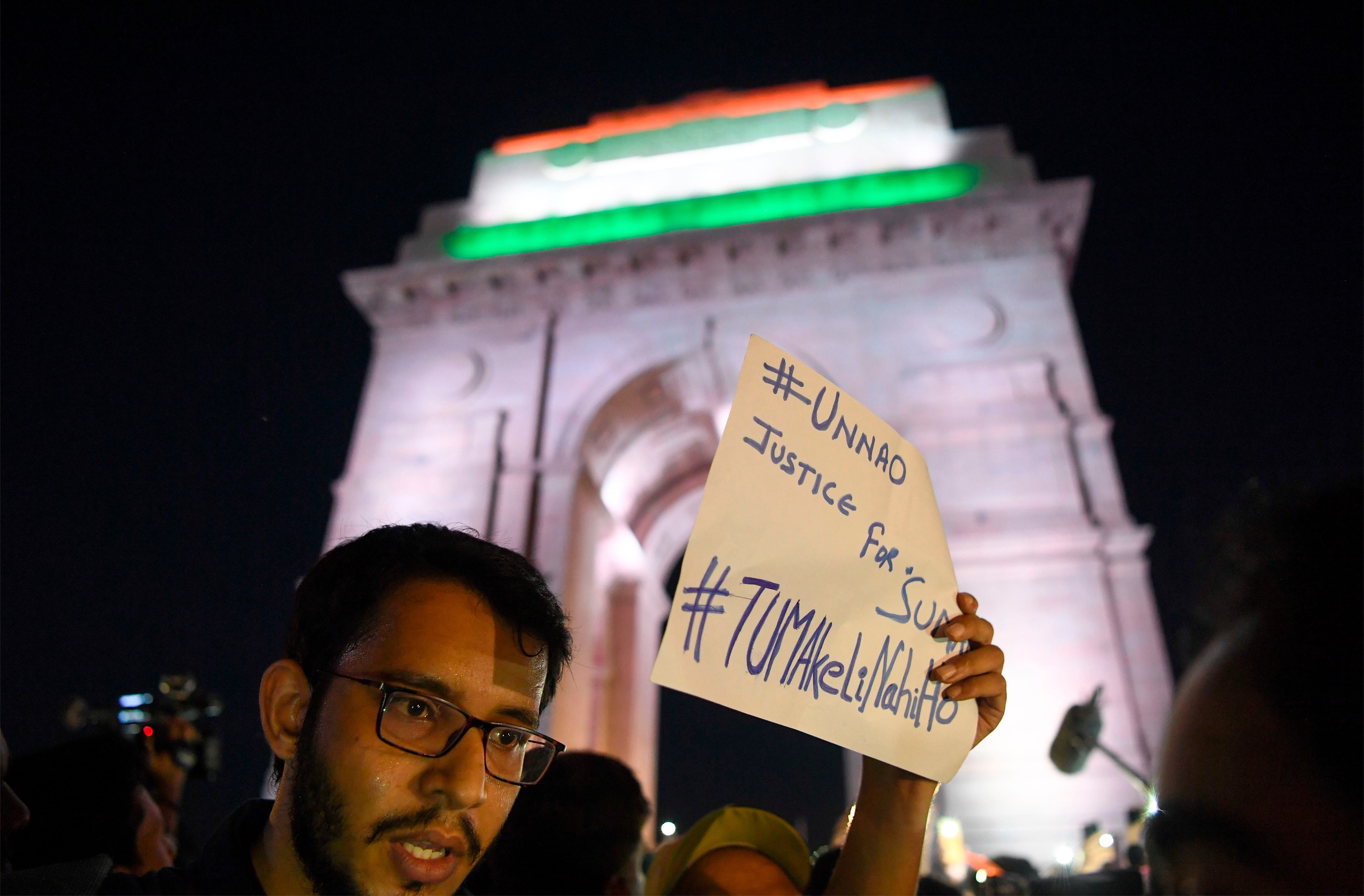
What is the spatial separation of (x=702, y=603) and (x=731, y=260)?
45.0 ft

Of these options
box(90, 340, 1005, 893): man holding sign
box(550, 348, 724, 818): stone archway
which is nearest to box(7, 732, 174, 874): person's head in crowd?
box(90, 340, 1005, 893): man holding sign

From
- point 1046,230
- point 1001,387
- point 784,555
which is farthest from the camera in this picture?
point 1046,230

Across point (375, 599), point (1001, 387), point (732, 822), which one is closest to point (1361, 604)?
point (375, 599)

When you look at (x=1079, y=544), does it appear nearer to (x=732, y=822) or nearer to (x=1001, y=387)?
(x=1001, y=387)

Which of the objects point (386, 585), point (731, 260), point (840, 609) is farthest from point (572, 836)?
point (731, 260)

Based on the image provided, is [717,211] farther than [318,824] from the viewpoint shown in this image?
Yes

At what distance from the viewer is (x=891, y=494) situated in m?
1.58

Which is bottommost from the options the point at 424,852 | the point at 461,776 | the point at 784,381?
the point at 424,852

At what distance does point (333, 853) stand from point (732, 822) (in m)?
1.02

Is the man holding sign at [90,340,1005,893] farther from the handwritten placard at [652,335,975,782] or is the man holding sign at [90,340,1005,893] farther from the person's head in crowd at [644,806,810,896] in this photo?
the person's head in crowd at [644,806,810,896]

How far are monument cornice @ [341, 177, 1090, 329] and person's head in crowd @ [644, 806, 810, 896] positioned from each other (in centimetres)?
1291

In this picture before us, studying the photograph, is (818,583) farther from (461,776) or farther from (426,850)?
(426,850)

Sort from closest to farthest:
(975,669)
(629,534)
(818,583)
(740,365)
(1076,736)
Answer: (818,583), (975,669), (1076,736), (740,365), (629,534)

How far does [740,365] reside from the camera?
14.7 metres
